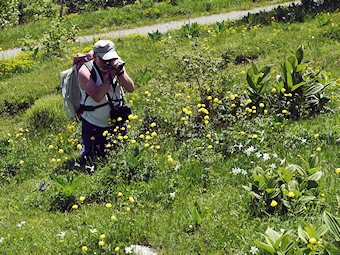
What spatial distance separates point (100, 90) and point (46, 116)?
9.99ft

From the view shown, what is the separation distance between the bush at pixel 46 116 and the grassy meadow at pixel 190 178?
0.02m

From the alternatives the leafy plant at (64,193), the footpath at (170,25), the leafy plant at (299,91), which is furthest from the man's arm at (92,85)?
the footpath at (170,25)

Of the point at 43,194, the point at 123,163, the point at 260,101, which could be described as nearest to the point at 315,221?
the point at 123,163

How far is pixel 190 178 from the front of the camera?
447 centimetres

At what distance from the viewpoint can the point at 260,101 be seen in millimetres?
5762

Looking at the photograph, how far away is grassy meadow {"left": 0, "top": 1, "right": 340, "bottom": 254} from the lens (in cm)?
351

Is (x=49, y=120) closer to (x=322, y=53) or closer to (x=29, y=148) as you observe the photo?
(x=29, y=148)

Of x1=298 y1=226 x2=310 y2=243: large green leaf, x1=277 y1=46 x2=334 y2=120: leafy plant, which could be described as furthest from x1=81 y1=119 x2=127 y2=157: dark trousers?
x1=298 y1=226 x2=310 y2=243: large green leaf

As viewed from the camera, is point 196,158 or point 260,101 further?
point 260,101

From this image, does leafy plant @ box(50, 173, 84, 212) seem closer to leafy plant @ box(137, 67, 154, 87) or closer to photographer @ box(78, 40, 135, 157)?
photographer @ box(78, 40, 135, 157)

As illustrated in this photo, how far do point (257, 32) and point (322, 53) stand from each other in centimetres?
224

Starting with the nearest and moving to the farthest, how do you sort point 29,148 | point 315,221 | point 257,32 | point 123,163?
point 315,221
point 123,163
point 29,148
point 257,32

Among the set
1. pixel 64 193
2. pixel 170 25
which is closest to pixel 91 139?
pixel 64 193

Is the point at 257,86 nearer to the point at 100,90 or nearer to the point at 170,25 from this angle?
the point at 100,90
